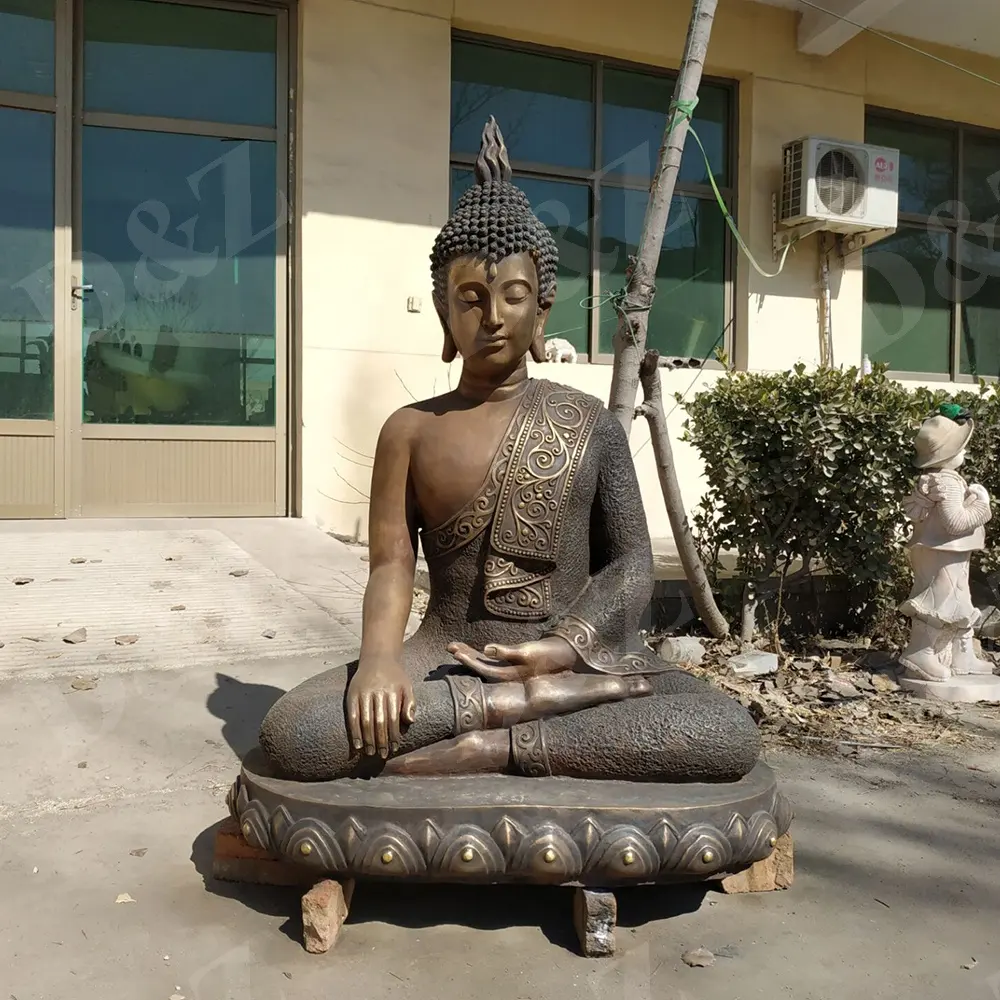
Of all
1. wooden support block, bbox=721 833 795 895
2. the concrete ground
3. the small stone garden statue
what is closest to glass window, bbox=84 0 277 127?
the concrete ground

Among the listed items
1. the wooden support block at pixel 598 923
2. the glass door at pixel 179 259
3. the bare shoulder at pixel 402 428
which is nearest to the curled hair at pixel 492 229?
the bare shoulder at pixel 402 428

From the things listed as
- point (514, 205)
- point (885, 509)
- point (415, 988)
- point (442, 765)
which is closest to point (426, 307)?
point (885, 509)

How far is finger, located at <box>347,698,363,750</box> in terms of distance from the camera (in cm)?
220

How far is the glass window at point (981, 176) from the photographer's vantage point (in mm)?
8797

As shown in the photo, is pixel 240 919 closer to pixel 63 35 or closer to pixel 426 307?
pixel 426 307

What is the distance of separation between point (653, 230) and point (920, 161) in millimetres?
5923

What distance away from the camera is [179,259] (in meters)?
6.39

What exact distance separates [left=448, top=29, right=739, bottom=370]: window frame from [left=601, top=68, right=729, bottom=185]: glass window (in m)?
0.05

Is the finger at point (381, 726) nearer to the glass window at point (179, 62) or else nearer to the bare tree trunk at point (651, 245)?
the bare tree trunk at point (651, 245)

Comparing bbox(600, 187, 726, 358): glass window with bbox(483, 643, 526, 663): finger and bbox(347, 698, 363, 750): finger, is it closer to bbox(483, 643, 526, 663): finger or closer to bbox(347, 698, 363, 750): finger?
bbox(483, 643, 526, 663): finger

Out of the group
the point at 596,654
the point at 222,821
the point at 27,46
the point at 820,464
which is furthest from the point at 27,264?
the point at 596,654

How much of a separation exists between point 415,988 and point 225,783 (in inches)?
52.0

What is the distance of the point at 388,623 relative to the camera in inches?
97.7

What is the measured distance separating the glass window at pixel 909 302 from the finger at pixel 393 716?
734 centimetres
